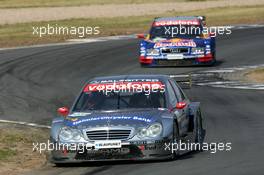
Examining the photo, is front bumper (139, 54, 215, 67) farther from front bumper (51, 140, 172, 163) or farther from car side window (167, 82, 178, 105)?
front bumper (51, 140, 172, 163)

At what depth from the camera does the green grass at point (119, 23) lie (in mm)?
38344

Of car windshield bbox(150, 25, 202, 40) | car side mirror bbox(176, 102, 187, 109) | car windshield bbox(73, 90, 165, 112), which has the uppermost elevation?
car windshield bbox(150, 25, 202, 40)

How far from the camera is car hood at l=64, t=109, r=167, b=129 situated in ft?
40.9

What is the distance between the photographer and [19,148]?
46.7 feet

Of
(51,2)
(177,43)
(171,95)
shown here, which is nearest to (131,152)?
(171,95)

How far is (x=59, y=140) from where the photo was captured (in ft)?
41.2

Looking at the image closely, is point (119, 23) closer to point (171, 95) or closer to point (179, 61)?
point (179, 61)

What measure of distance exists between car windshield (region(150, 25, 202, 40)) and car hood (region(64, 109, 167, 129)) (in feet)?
51.2

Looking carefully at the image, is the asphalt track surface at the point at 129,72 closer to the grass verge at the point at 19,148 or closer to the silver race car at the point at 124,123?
the silver race car at the point at 124,123

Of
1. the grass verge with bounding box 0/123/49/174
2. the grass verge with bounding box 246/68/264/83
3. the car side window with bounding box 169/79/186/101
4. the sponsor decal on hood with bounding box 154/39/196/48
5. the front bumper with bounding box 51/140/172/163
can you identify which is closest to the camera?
the front bumper with bounding box 51/140/172/163

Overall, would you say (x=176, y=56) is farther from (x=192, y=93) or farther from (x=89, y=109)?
(x=89, y=109)

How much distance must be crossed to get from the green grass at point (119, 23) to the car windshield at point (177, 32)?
9.27m

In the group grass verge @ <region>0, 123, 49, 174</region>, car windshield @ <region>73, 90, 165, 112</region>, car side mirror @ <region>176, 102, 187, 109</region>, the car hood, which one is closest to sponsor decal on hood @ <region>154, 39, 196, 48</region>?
grass verge @ <region>0, 123, 49, 174</region>

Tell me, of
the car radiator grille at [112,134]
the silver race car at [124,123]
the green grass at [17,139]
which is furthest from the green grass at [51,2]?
the car radiator grille at [112,134]
